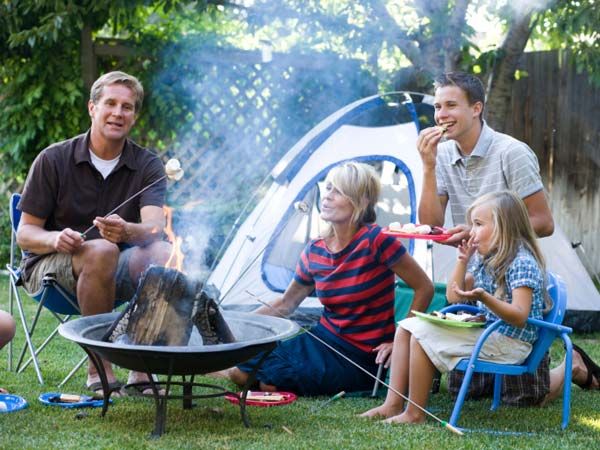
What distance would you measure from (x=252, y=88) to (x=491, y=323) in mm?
4296

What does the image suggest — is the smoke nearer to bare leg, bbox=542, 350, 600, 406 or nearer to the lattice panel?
the lattice panel

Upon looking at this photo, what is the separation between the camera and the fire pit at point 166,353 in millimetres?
2533

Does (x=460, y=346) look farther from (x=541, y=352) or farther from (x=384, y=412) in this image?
(x=384, y=412)

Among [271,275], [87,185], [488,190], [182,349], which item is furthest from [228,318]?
[271,275]

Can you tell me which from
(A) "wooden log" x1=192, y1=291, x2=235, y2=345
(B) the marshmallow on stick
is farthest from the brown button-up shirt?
(A) "wooden log" x1=192, y1=291, x2=235, y2=345

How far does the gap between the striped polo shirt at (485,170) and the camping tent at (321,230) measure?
1106 millimetres

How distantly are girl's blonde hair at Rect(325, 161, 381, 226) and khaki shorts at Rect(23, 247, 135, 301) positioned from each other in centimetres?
90

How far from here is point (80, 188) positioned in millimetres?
3514

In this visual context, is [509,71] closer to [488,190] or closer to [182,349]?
[488,190]

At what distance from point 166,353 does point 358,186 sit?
109cm

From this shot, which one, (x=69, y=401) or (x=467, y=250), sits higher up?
(x=467, y=250)

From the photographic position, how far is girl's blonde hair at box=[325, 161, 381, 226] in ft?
10.7

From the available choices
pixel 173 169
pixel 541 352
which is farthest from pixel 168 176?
pixel 541 352

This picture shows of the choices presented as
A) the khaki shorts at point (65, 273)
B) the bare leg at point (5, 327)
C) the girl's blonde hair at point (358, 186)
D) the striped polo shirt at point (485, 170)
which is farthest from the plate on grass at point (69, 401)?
the striped polo shirt at point (485, 170)
